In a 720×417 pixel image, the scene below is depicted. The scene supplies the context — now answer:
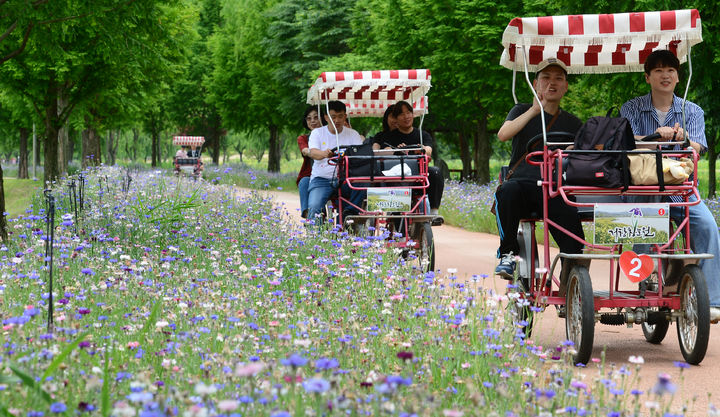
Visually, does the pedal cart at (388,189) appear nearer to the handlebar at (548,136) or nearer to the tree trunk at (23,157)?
the handlebar at (548,136)

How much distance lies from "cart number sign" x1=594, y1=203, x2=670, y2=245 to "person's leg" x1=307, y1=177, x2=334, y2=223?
4.90 m

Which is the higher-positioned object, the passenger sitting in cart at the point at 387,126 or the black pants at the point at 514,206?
the passenger sitting in cart at the point at 387,126

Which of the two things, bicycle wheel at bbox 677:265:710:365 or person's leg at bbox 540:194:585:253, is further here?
person's leg at bbox 540:194:585:253

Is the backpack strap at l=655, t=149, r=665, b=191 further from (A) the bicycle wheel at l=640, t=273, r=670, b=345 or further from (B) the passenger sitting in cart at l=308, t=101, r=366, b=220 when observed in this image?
(B) the passenger sitting in cart at l=308, t=101, r=366, b=220

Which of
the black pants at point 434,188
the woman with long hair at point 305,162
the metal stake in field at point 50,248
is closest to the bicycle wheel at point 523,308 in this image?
the metal stake in field at point 50,248

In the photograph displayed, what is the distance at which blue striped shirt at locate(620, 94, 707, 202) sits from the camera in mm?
6535

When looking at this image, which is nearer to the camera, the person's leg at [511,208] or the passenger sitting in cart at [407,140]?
the person's leg at [511,208]

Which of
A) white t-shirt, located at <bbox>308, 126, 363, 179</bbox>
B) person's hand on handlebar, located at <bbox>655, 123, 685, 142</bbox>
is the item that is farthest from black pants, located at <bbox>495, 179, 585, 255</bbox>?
white t-shirt, located at <bbox>308, 126, 363, 179</bbox>

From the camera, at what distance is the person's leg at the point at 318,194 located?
1038 centimetres

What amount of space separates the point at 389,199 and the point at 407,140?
1.30 metres

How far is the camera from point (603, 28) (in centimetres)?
650

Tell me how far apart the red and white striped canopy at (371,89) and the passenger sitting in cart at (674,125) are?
5039 mm

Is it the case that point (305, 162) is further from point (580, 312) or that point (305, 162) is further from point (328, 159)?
point (580, 312)

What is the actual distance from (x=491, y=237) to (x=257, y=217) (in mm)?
5489
